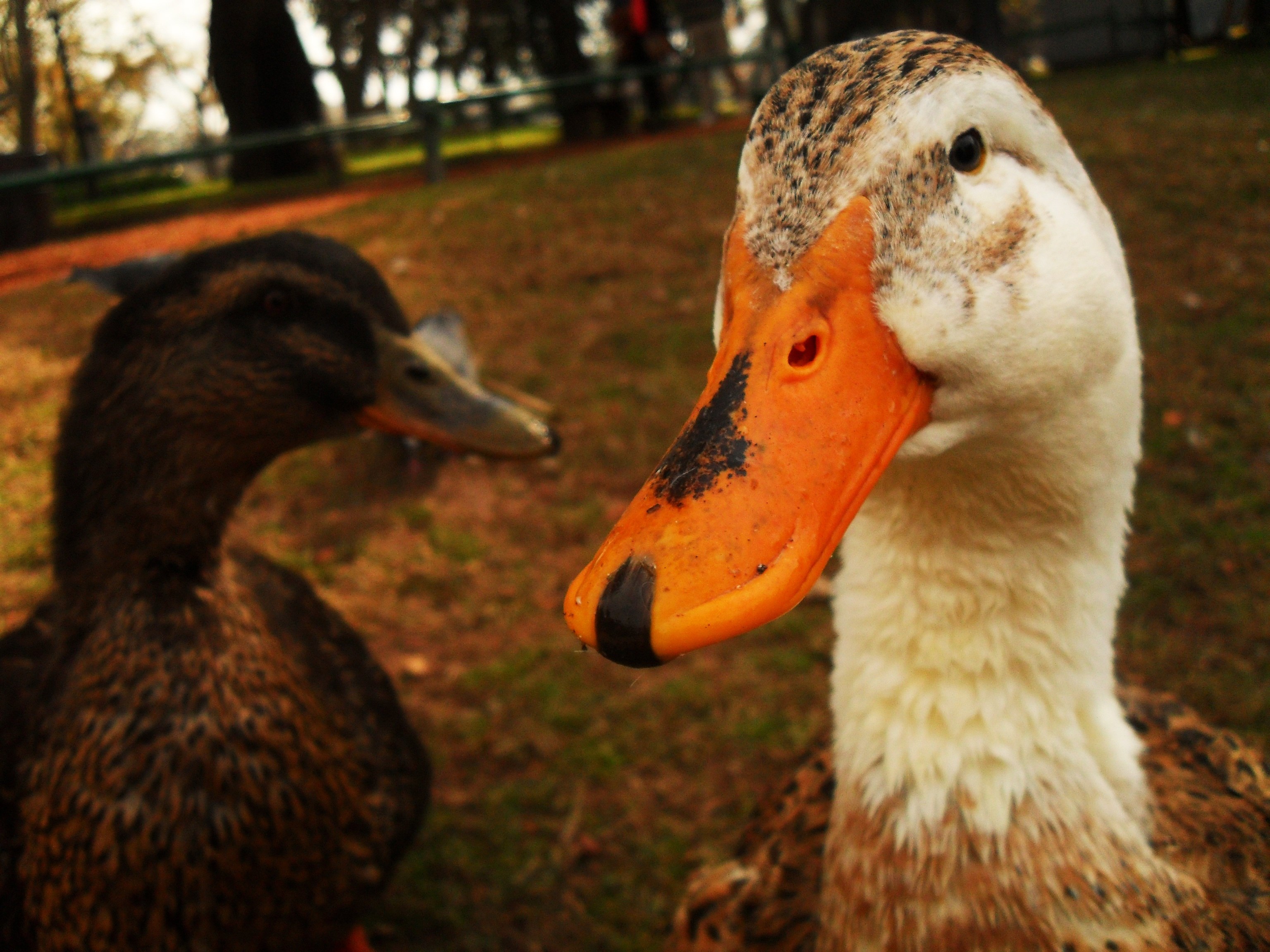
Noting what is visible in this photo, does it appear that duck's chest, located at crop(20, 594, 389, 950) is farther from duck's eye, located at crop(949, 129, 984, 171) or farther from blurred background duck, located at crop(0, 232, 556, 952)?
duck's eye, located at crop(949, 129, 984, 171)

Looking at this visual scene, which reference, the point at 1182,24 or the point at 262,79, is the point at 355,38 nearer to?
the point at 262,79

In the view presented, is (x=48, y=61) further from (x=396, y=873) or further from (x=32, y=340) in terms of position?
(x=396, y=873)

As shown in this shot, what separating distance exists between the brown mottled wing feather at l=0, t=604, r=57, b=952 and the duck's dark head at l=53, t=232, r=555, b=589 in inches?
14.3

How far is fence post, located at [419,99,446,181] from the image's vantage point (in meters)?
8.69

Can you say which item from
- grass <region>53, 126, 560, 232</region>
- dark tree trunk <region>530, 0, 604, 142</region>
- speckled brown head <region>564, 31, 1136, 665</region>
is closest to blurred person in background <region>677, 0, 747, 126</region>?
dark tree trunk <region>530, 0, 604, 142</region>

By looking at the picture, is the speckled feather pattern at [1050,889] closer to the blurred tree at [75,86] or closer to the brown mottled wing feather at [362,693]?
the brown mottled wing feather at [362,693]

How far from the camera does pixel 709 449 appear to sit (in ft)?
2.89

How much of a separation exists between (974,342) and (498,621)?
2.70m

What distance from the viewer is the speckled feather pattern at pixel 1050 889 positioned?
114cm

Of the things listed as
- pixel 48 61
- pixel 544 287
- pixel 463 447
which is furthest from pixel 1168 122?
pixel 48 61

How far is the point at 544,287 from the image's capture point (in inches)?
224

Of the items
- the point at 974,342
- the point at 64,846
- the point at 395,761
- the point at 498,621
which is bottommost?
the point at 498,621

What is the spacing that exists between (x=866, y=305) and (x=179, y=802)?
1537 mm

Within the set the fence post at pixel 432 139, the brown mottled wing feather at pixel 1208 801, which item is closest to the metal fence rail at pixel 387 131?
the fence post at pixel 432 139
